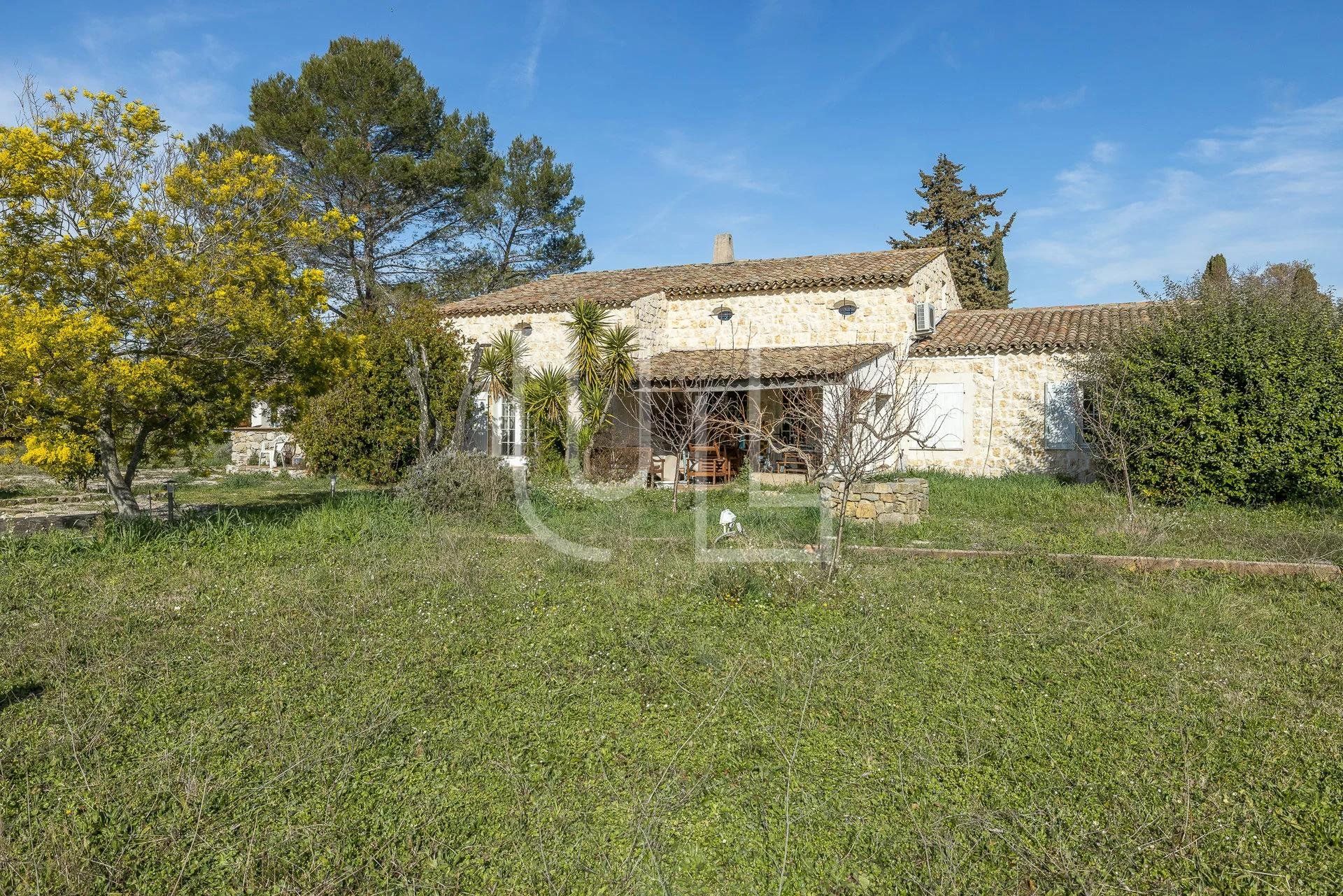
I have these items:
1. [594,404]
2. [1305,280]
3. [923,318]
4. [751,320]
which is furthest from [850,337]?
[1305,280]

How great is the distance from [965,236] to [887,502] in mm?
19921

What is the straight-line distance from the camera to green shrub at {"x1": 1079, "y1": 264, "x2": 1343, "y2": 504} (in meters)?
11.4

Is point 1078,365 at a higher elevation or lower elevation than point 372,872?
higher

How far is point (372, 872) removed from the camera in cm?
311

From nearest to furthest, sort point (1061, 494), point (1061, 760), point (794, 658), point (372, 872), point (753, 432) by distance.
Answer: point (372, 872) → point (1061, 760) → point (794, 658) → point (753, 432) → point (1061, 494)

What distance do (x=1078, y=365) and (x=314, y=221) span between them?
44.8 feet

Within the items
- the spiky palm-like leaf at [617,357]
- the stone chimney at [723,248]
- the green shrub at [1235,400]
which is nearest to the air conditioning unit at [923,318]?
the green shrub at [1235,400]

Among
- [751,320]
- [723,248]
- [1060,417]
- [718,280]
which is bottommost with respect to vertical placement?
[1060,417]

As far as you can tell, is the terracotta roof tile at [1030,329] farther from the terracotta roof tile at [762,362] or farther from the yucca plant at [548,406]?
the yucca plant at [548,406]

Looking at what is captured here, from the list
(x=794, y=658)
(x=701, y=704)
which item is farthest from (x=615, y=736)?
(x=794, y=658)

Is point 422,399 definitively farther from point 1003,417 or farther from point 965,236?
point 965,236

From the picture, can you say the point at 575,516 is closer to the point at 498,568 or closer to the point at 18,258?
the point at 498,568

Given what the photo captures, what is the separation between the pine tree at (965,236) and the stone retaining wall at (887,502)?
17976mm

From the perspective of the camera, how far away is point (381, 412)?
17562 millimetres
